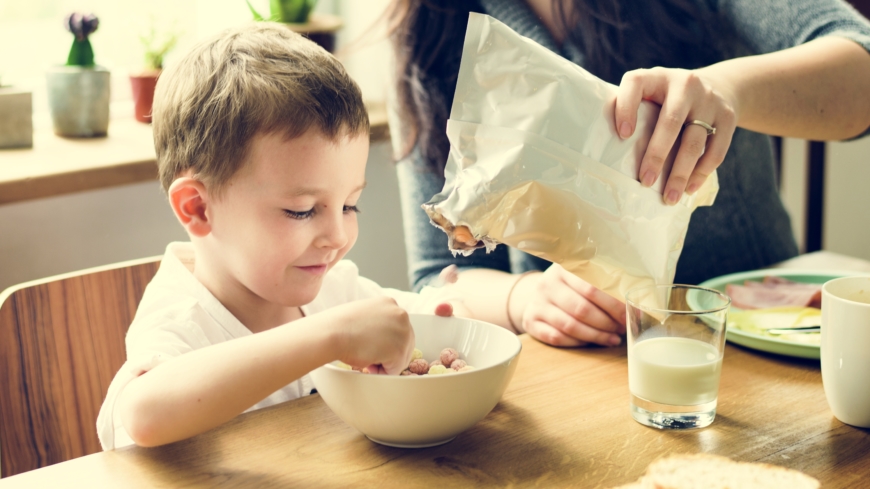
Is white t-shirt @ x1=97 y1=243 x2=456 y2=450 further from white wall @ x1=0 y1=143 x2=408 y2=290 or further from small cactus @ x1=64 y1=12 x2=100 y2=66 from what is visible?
small cactus @ x1=64 y1=12 x2=100 y2=66

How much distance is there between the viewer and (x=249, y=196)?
0.91m

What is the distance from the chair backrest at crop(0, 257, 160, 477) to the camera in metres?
1.00

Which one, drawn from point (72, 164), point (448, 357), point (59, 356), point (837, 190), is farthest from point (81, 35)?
point (837, 190)

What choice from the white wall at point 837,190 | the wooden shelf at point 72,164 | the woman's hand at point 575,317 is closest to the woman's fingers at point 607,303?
the woman's hand at point 575,317

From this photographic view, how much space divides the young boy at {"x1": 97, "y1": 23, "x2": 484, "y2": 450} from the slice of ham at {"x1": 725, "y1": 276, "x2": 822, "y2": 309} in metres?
0.45

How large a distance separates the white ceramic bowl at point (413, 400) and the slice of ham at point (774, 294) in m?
0.45

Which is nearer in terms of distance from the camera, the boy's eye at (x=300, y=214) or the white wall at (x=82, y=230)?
the boy's eye at (x=300, y=214)

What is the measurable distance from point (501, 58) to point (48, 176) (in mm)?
1106

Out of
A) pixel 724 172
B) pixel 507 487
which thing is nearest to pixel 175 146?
pixel 507 487

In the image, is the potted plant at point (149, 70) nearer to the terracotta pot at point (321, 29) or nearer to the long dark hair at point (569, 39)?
the terracotta pot at point (321, 29)

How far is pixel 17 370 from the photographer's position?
100 centimetres

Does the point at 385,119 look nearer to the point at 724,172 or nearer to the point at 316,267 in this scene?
the point at 724,172

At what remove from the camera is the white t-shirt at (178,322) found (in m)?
0.83

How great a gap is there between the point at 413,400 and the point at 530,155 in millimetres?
250
